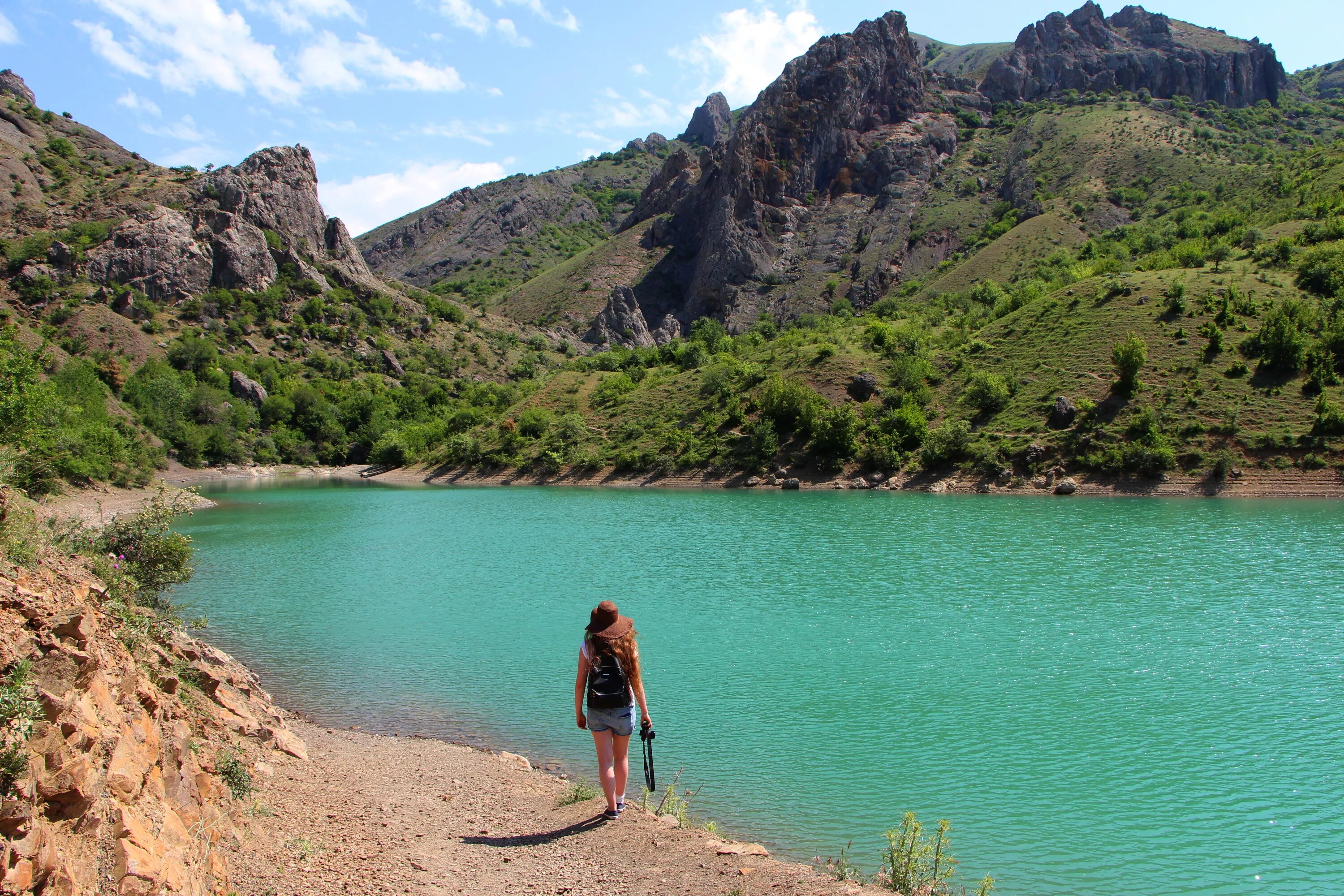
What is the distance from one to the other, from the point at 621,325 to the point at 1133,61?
109902 millimetres

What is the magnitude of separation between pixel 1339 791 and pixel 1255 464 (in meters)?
48.3

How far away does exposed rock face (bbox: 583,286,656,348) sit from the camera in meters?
141

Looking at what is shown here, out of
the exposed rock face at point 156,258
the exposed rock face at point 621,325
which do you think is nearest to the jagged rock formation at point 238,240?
the exposed rock face at point 156,258

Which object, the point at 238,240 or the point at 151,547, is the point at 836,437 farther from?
the point at 238,240

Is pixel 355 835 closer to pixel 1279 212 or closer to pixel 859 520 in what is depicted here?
pixel 859 520

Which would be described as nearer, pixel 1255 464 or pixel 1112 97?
pixel 1255 464

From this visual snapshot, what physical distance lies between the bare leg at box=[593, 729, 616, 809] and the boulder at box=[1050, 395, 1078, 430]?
185ft

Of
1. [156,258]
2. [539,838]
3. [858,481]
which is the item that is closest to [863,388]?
Answer: [858,481]

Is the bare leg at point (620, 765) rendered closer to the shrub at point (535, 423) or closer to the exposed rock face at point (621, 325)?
the shrub at point (535, 423)

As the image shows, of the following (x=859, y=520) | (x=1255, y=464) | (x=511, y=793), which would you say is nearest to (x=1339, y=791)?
(x=511, y=793)

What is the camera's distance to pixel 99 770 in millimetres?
5156

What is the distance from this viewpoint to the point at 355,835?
27.1 ft

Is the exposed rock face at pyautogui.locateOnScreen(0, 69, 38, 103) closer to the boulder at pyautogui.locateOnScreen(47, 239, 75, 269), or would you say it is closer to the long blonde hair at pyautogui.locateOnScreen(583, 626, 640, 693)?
the boulder at pyautogui.locateOnScreen(47, 239, 75, 269)

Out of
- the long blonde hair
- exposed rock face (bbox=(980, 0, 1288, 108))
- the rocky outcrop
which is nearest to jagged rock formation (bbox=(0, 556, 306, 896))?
the long blonde hair
